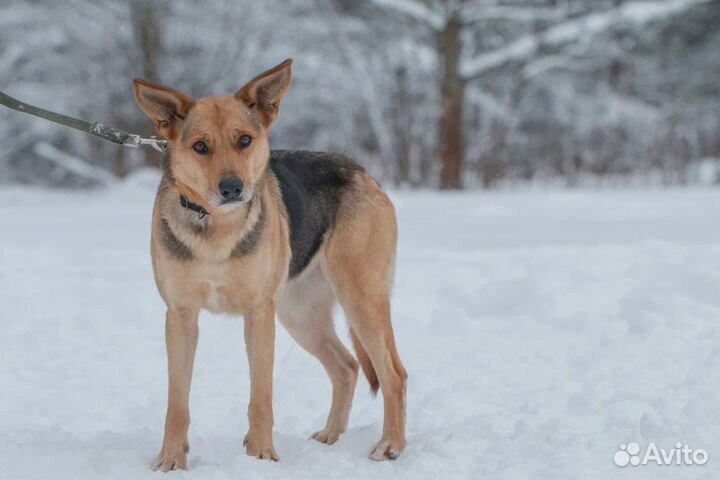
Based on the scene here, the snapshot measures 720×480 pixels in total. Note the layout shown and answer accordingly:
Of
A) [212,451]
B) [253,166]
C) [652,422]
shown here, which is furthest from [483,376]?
[253,166]

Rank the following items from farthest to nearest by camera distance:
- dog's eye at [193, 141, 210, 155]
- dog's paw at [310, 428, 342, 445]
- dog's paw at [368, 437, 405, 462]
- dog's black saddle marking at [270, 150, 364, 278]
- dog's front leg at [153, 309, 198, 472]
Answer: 1. dog's paw at [310, 428, 342, 445]
2. dog's black saddle marking at [270, 150, 364, 278]
3. dog's paw at [368, 437, 405, 462]
4. dog's front leg at [153, 309, 198, 472]
5. dog's eye at [193, 141, 210, 155]

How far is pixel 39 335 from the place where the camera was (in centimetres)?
697

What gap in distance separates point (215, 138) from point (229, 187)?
269 millimetres

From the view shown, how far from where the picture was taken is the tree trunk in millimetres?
18328

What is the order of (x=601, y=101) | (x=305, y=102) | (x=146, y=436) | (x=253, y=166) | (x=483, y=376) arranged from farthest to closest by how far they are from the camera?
1. (x=601, y=101)
2. (x=305, y=102)
3. (x=483, y=376)
4. (x=146, y=436)
5. (x=253, y=166)

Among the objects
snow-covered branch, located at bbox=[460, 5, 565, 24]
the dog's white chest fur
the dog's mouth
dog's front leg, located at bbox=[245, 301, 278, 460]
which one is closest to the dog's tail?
dog's front leg, located at bbox=[245, 301, 278, 460]

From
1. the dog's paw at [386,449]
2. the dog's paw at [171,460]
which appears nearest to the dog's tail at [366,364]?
the dog's paw at [386,449]

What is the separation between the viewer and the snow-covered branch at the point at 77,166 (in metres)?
21.2

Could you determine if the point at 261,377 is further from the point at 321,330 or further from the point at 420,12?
the point at 420,12

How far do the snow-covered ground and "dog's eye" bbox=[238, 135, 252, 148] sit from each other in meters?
1.44

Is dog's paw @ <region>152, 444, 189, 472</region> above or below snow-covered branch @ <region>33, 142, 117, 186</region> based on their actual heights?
above

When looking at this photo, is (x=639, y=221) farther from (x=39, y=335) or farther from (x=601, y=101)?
(x=601, y=101)

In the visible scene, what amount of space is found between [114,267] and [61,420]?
334 centimetres

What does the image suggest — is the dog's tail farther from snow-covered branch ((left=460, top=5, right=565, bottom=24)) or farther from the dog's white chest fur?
snow-covered branch ((left=460, top=5, right=565, bottom=24))
